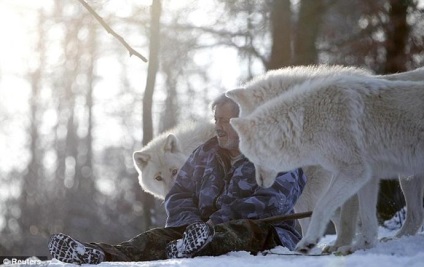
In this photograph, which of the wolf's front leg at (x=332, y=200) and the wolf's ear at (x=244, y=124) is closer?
the wolf's front leg at (x=332, y=200)

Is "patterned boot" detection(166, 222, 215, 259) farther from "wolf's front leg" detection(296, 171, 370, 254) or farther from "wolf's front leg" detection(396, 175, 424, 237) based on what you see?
"wolf's front leg" detection(396, 175, 424, 237)

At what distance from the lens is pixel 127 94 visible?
2792 centimetres

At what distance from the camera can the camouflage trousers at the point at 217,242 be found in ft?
16.4

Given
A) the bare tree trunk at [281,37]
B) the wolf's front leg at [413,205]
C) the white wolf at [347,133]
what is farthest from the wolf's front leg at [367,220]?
the bare tree trunk at [281,37]

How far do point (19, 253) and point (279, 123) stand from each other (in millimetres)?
13989

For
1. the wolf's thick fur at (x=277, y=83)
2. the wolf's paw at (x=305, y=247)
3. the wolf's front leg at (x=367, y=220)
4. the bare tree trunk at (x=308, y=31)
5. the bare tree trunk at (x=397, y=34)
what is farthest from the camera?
the bare tree trunk at (x=308, y=31)

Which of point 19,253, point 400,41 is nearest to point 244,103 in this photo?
point 400,41

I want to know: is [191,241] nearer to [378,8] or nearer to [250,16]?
[378,8]

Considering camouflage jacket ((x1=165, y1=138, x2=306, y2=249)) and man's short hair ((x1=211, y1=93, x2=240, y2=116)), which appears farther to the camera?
man's short hair ((x1=211, y1=93, x2=240, y2=116))

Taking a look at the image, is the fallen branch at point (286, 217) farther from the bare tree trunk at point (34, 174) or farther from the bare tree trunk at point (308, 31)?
the bare tree trunk at point (34, 174)

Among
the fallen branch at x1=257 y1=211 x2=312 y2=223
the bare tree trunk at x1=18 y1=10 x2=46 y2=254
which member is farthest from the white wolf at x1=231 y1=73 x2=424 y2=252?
the bare tree trunk at x1=18 y1=10 x2=46 y2=254

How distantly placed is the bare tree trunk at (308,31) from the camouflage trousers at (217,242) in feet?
26.7

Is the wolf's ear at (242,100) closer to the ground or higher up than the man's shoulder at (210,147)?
higher up

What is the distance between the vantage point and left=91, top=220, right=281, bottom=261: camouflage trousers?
501 centimetres
